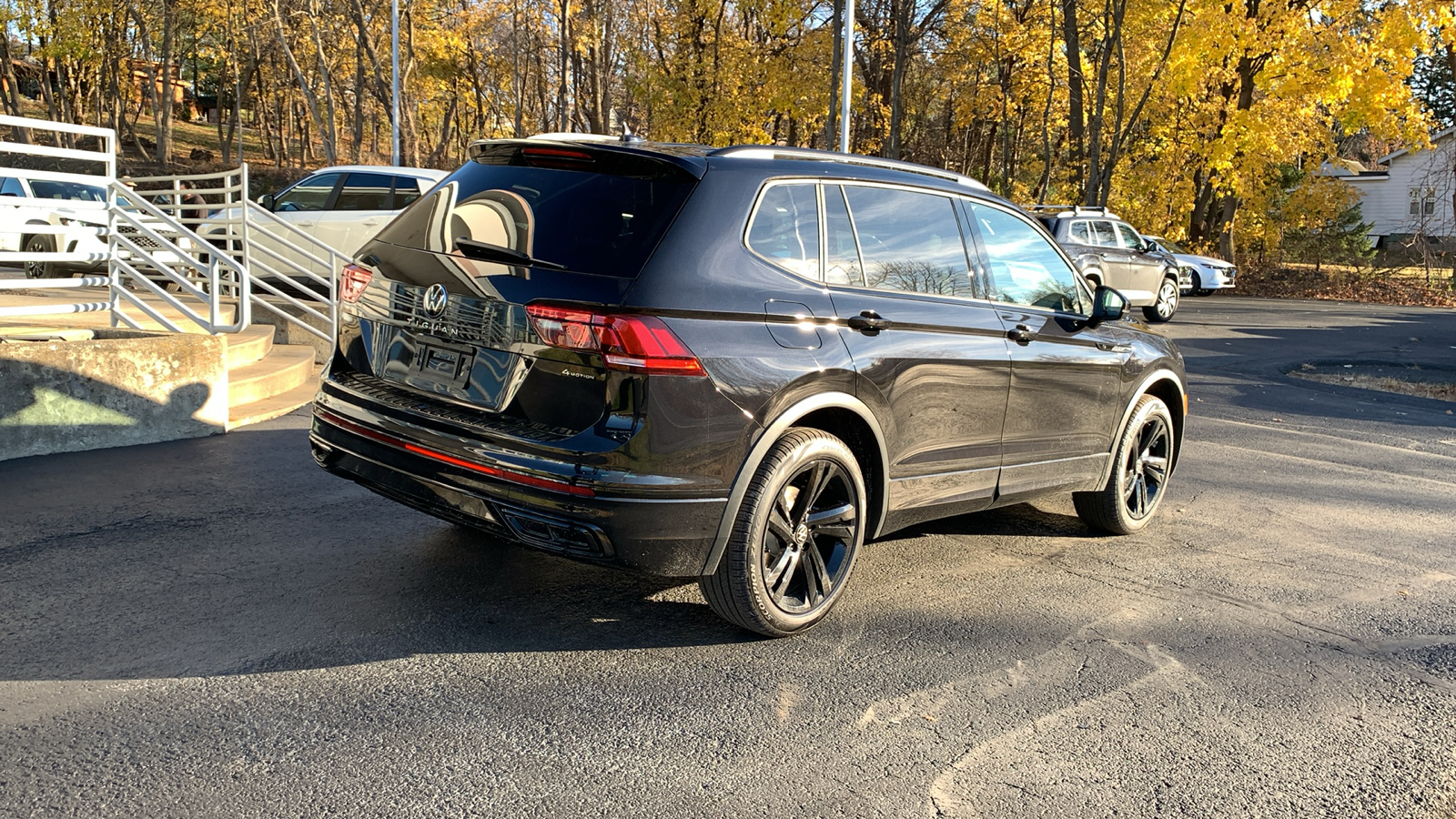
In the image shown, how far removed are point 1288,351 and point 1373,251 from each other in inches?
873

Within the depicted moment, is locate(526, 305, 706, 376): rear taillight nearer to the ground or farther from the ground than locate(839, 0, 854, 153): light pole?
nearer to the ground

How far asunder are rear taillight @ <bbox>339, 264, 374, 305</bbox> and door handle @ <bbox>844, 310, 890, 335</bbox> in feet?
6.22

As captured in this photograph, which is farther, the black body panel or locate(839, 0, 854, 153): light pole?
locate(839, 0, 854, 153): light pole

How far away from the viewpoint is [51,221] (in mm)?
12836

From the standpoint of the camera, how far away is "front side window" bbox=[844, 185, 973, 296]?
460cm

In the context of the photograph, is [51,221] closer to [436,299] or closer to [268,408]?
[268,408]

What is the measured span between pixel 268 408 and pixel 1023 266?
18.9 ft

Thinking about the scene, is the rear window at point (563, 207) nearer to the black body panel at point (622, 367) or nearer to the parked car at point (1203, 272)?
the black body panel at point (622, 367)

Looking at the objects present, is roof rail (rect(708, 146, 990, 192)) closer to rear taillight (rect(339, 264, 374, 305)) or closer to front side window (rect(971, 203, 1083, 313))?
front side window (rect(971, 203, 1083, 313))

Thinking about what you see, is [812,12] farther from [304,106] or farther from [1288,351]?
[304,106]

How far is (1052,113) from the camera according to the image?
123ft

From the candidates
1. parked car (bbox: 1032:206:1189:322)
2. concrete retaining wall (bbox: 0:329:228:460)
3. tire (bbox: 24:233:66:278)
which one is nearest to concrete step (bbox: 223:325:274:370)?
concrete retaining wall (bbox: 0:329:228:460)

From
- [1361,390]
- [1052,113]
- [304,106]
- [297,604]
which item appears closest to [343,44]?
[304,106]

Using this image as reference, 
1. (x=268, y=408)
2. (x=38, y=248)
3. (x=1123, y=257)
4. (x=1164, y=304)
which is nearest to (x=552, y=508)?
(x=268, y=408)
